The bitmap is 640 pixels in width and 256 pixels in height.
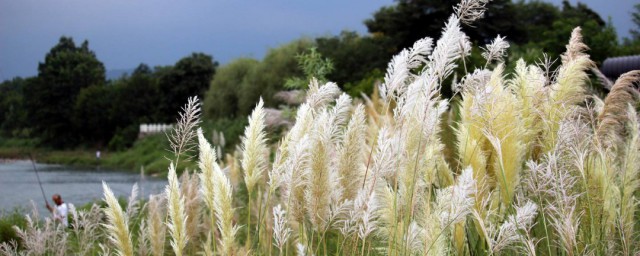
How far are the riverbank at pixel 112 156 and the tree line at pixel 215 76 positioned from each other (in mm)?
1360

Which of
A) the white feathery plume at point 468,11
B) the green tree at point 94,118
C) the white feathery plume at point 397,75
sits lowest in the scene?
the white feathery plume at point 397,75

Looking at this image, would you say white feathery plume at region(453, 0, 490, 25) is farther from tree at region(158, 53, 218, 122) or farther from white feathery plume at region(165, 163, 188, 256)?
tree at region(158, 53, 218, 122)

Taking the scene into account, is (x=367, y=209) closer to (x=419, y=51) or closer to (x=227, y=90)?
(x=419, y=51)

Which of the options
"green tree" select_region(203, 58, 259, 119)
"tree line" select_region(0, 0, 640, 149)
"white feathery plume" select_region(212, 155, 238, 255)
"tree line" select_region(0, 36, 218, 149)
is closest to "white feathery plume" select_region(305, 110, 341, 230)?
"white feathery plume" select_region(212, 155, 238, 255)

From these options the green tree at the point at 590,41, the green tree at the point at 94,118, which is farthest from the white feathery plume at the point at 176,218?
the green tree at the point at 94,118

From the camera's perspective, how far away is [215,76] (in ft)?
164

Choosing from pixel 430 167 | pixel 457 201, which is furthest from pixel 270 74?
pixel 457 201

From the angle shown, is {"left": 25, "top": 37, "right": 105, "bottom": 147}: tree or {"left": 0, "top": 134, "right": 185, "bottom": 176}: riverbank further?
{"left": 25, "top": 37, "right": 105, "bottom": 147}: tree

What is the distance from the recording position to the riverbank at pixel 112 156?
3853 cm

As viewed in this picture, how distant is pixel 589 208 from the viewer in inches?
93.0

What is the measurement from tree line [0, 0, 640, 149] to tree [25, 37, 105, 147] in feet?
0.26

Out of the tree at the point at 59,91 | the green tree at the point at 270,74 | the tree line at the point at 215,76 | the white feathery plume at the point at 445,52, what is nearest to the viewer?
the white feathery plume at the point at 445,52

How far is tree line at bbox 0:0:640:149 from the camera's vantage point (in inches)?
1560

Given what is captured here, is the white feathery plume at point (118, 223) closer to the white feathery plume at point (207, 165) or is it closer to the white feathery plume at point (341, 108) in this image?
the white feathery plume at point (207, 165)
